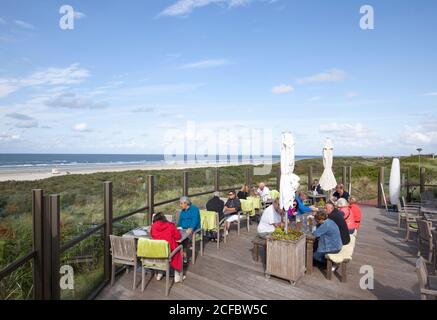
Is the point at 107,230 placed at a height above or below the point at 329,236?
above

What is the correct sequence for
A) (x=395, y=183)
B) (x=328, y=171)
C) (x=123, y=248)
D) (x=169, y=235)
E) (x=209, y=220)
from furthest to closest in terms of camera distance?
1. (x=395, y=183)
2. (x=328, y=171)
3. (x=209, y=220)
4. (x=169, y=235)
5. (x=123, y=248)

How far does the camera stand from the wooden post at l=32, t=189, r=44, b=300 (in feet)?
10.6

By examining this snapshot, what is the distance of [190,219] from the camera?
571 centimetres

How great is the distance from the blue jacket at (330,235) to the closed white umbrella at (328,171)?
4440 mm

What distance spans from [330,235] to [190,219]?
100.0 inches

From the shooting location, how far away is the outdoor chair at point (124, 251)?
4.38 meters

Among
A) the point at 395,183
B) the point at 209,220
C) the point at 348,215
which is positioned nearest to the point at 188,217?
the point at 209,220

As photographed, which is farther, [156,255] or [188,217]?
[188,217]

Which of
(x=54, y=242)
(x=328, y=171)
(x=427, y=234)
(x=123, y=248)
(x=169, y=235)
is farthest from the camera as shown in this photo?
(x=328, y=171)

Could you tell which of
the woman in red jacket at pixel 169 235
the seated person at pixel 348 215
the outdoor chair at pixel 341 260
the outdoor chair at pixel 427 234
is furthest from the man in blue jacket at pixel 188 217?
the outdoor chair at pixel 427 234

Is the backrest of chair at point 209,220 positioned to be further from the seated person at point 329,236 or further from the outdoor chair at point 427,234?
the outdoor chair at point 427,234

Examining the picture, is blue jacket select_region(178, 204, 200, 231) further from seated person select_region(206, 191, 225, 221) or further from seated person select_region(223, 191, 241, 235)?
seated person select_region(223, 191, 241, 235)

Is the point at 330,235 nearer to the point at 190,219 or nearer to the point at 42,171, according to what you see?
the point at 190,219
